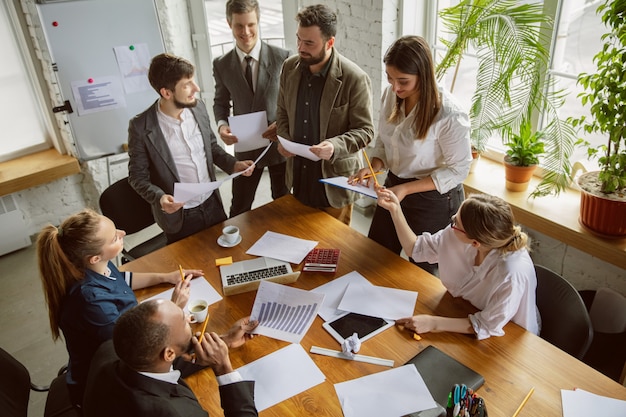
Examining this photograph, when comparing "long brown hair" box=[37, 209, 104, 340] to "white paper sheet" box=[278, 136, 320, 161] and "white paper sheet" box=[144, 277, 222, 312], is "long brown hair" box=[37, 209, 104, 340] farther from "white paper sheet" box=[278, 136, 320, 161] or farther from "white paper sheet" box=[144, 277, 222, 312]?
"white paper sheet" box=[278, 136, 320, 161]

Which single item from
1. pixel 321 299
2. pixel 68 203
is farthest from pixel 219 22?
Answer: pixel 321 299

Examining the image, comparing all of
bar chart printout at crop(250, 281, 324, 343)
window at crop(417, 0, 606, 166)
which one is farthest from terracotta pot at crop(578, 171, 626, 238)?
bar chart printout at crop(250, 281, 324, 343)

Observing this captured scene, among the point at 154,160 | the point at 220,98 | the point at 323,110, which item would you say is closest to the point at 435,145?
the point at 323,110

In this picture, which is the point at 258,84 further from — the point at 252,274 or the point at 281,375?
the point at 281,375

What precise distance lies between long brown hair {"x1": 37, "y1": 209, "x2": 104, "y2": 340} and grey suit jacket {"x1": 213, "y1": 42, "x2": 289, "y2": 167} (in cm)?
144

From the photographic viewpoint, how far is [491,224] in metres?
1.68

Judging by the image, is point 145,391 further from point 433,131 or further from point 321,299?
point 433,131

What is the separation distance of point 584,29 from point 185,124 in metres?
2.20

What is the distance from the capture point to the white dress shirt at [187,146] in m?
2.46

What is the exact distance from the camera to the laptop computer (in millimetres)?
1987

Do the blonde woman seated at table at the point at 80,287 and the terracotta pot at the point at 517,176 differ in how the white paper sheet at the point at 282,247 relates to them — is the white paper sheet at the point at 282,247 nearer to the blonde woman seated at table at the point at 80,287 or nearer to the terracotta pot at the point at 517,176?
the blonde woman seated at table at the point at 80,287

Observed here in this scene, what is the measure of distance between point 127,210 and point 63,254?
3.70 ft

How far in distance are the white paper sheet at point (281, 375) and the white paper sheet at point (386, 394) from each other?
0.11 meters

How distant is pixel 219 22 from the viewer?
15.1 feet
